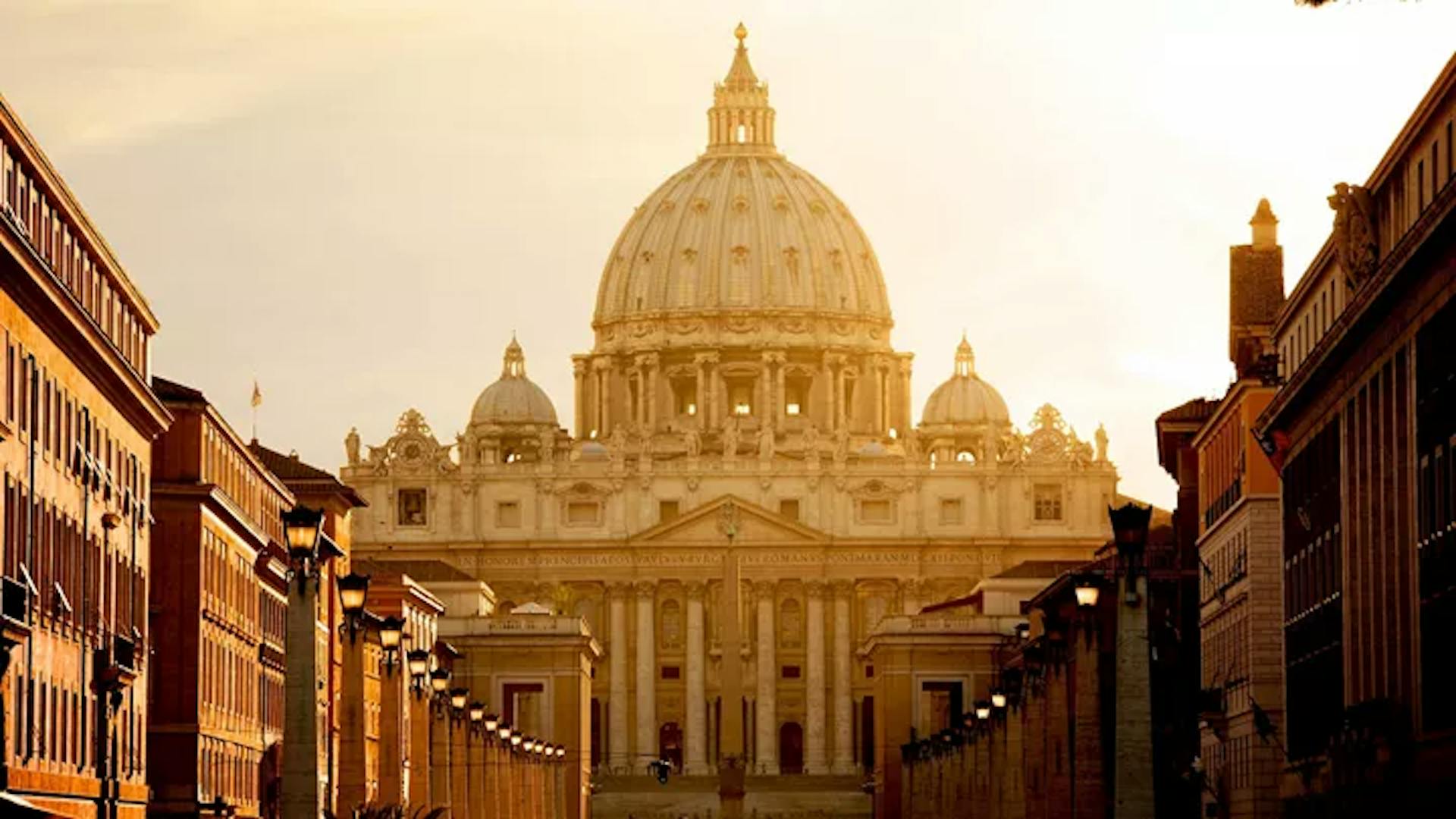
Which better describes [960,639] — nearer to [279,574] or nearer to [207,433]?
[279,574]

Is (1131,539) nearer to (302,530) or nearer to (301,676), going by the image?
(302,530)

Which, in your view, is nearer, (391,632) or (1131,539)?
(1131,539)

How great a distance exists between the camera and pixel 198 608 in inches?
3489

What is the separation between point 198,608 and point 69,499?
2229cm

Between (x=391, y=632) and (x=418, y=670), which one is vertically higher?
(x=418, y=670)

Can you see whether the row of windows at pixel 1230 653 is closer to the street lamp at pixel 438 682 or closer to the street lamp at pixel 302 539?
the street lamp at pixel 438 682

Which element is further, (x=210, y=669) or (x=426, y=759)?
(x=210, y=669)

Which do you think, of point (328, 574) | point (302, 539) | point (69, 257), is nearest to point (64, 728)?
point (69, 257)

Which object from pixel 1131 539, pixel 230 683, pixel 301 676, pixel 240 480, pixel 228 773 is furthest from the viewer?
pixel 240 480

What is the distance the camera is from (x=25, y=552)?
60.4 metres

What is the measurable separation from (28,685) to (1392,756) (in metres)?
19.7

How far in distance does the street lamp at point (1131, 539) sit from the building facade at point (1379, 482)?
350 inches

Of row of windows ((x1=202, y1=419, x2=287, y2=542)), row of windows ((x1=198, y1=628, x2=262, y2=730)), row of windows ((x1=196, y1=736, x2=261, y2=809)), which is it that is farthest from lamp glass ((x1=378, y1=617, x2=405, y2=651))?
row of windows ((x1=202, y1=419, x2=287, y2=542))

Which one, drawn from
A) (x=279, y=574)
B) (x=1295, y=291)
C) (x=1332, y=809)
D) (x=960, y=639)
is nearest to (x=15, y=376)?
(x=1332, y=809)
